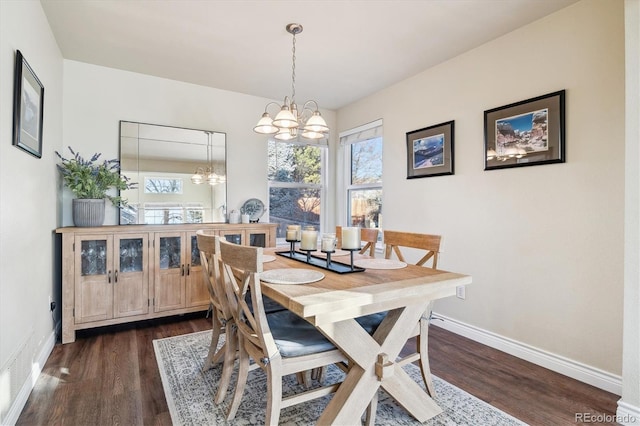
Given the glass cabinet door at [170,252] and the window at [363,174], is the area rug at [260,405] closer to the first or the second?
the glass cabinet door at [170,252]

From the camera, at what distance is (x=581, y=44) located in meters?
2.15

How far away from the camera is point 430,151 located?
3.19 m

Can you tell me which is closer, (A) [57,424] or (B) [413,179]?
(A) [57,424]

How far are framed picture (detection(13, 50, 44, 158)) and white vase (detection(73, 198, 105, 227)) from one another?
0.73m

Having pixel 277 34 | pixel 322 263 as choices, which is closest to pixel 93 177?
pixel 277 34

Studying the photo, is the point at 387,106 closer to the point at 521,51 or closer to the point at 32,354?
the point at 521,51

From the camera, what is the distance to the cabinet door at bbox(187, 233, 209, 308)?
10.4ft

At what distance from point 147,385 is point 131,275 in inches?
47.0

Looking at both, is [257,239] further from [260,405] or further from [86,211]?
[260,405]

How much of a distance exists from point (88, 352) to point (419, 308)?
7.97 feet

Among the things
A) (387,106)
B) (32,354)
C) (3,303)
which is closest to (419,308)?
(3,303)

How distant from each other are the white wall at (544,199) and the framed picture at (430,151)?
0.22 feet

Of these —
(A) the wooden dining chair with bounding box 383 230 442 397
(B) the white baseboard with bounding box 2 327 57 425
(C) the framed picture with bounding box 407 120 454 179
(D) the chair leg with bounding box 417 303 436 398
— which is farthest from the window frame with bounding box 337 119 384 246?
(B) the white baseboard with bounding box 2 327 57 425

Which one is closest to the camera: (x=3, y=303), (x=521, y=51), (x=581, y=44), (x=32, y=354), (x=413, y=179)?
(x=3, y=303)
